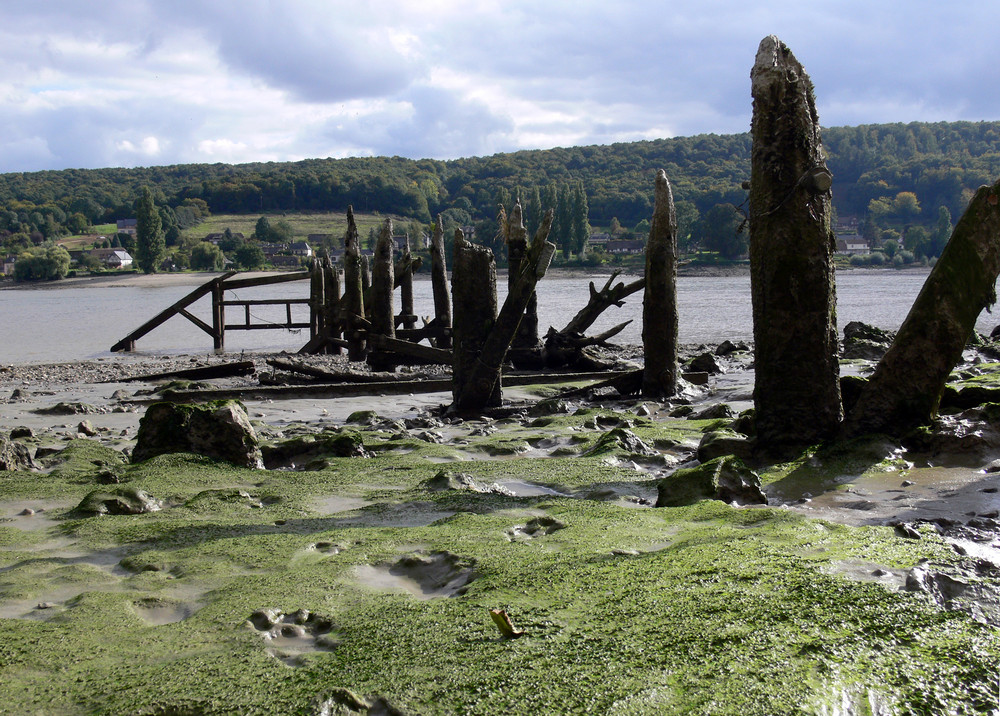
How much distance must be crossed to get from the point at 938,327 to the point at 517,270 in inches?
309

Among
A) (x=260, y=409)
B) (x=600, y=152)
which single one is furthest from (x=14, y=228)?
(x=260, y=409)

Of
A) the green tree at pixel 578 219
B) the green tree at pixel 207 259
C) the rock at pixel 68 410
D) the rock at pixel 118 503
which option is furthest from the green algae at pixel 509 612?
the green tree at pixel 207 259

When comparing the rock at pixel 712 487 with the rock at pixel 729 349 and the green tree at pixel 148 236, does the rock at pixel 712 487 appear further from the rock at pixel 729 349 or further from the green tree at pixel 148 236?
the green tree at pixel 148 236

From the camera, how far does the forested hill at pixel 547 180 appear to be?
400ft

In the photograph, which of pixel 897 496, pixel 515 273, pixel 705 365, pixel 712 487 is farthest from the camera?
pixel 705 365

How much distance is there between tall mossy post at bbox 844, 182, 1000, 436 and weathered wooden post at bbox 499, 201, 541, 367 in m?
7.36

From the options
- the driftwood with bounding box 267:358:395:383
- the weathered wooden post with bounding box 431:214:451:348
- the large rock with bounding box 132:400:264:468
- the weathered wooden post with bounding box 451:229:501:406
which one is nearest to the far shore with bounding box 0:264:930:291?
the weathered wooden post with bounding box 431:214:451:348

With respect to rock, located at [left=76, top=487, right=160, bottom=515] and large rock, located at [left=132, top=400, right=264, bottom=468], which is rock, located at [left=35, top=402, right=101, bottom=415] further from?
rock, located at [left=76, top=487, right=160, bottom=515]

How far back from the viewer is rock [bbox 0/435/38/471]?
6.70 meters

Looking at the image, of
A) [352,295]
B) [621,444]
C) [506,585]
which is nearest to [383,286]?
[352,295]

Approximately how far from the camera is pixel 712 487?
5.11 metres

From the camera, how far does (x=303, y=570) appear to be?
4066 mm

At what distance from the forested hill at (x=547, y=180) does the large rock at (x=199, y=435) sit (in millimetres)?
102378

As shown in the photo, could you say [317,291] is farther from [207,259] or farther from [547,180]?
[547,180]
